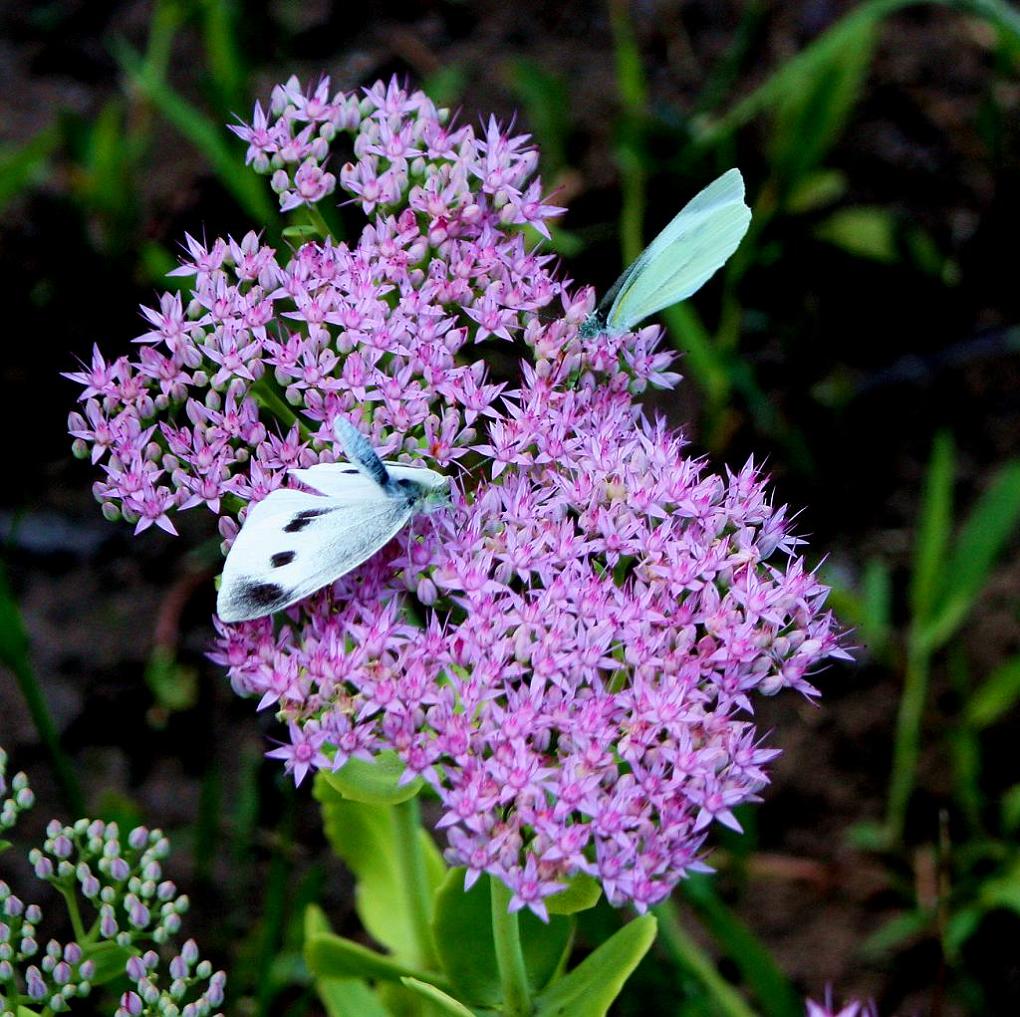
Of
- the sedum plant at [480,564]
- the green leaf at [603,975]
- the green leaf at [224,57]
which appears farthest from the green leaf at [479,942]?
the green leaf at [224,57]

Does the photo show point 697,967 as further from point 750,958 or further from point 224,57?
point 224,57

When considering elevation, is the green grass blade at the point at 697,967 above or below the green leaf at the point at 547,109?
below

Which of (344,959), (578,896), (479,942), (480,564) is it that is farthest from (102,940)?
(480,564)

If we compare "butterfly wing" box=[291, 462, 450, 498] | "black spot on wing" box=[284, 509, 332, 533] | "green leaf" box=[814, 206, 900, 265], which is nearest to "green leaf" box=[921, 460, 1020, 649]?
"green leaf" box=[814, 206, 900, 265]

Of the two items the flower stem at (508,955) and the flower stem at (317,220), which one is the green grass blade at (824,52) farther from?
the flower stem at (508,955)

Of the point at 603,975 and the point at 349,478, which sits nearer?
the point at 349,478

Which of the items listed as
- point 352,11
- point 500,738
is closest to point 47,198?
point 352,11
